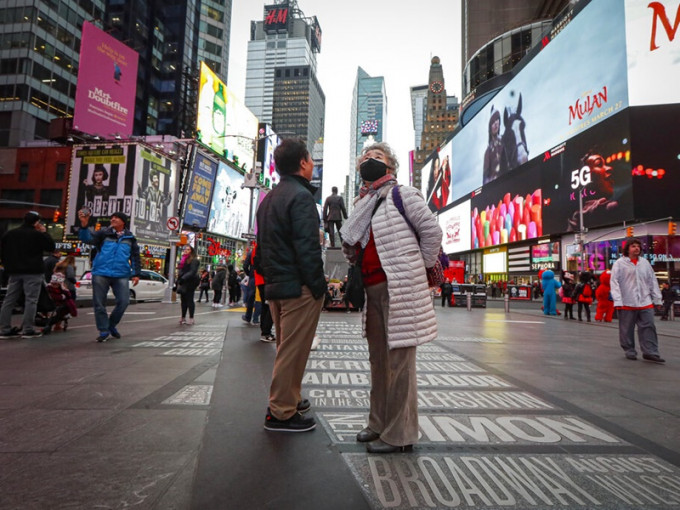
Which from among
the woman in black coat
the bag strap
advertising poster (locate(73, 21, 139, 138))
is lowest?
the woman in black coat

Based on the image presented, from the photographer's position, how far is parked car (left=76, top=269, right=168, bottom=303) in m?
16.4

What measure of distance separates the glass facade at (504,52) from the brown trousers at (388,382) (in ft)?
195

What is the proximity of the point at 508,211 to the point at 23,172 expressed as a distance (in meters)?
49.7

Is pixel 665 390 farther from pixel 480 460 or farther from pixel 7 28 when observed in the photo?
pixel 7 28

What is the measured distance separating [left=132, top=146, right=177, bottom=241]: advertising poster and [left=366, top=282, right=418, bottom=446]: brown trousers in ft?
116

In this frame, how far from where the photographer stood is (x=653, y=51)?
26125mm

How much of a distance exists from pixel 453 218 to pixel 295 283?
60404 millimetres

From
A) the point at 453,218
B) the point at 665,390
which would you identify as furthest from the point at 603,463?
the point at 453,218

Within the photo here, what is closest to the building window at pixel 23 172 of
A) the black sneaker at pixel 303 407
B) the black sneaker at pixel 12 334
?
the black sneaker at pixel 12 334

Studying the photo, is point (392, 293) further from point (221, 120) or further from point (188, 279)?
point (221, 120)

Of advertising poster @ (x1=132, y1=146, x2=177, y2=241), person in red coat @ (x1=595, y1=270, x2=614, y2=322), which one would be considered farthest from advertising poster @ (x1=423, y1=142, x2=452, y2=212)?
person in red coat @ (x1=595, y1=270, x2=614, y2=322)

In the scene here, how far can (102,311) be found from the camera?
6273mm

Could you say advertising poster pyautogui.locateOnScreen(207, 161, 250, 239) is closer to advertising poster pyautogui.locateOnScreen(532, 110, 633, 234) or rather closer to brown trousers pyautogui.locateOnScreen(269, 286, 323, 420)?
advertising poster pyautogui.locateOnScreen(532, 110, 633, 234)

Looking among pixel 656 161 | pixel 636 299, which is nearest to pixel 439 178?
pixel 656 161
